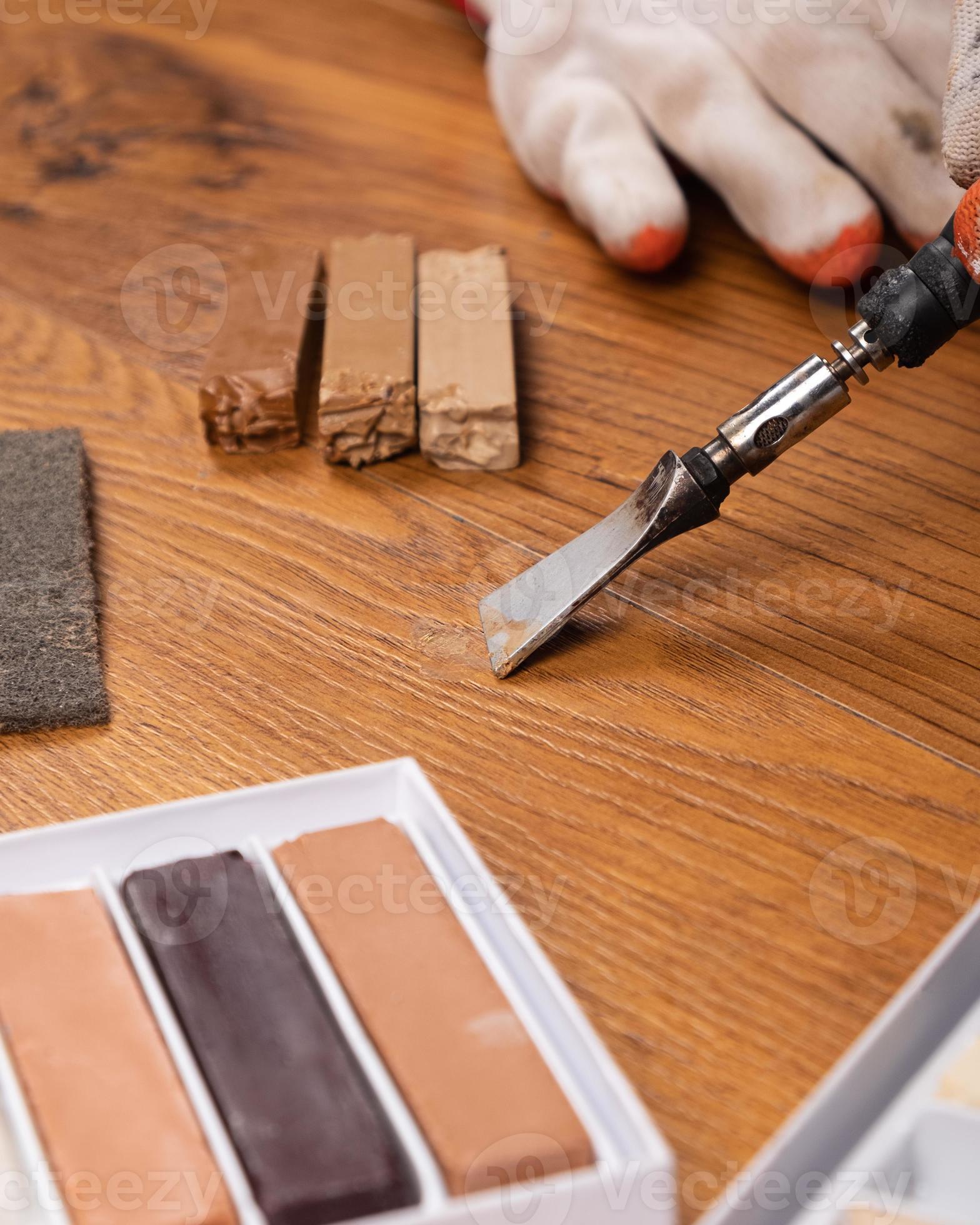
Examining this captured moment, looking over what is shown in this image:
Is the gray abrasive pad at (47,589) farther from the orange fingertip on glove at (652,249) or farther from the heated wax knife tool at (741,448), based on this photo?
the orange fingertip on glove at (652,249)

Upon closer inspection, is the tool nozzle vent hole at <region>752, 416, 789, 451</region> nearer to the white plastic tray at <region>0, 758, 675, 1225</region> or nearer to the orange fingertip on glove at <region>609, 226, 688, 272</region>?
the white plastic tray at <region>0, 758, 675, 1225</region>

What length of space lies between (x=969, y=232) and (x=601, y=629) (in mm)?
277

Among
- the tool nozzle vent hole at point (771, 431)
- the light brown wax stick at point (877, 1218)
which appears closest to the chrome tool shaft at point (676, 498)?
the tool nozzle vent hole at point (771, 431)

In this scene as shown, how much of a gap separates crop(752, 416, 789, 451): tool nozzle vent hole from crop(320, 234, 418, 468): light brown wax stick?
0.84ft

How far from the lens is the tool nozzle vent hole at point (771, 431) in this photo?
0.64 meters

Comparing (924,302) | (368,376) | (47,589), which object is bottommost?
(47,589)

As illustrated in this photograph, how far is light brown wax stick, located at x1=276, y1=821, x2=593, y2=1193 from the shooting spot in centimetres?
44

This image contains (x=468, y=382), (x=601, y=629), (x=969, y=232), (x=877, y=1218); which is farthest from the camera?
(x=468, y=382)

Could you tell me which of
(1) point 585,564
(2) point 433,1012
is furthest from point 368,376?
(2) point 433,1012

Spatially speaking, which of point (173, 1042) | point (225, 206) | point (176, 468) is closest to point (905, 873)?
point (173, 1042)

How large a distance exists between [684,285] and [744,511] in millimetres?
294

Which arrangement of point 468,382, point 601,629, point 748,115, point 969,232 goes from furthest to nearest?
1. point 748,115
2. point 468,382
3. point 601,629
4. point 969,232

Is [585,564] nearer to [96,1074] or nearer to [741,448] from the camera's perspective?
[741,448]

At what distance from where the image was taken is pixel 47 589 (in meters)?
0.72
